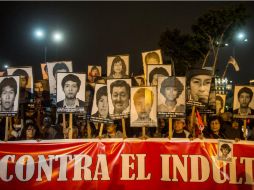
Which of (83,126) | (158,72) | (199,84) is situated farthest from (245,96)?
(83,126)

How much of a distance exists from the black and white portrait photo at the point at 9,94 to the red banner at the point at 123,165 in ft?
2.79

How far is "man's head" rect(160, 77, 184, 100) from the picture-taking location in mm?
9602

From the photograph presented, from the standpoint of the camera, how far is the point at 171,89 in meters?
9.62

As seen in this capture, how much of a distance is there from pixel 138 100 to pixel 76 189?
94.3 inches

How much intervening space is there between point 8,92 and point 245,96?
18.8 ft

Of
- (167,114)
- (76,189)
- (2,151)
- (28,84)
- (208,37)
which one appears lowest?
(76,189)

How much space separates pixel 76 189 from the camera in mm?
9195

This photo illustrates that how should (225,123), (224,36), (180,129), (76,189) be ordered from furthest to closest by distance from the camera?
1. (224,36)
2. (225,123)
3. (180,129)
4. (76,189)

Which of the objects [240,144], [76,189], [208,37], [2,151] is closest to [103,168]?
Result: [76,189]

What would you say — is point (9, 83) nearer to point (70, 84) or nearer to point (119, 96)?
point (70, 84)

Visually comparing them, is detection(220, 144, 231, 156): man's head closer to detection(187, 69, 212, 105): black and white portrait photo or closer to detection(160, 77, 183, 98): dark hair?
detection(187, 69, 212, 105): black and white portrait photo

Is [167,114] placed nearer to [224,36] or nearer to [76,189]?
[76,189]

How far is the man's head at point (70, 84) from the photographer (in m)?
10.0

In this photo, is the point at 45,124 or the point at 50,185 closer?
A: the point at 50,185
